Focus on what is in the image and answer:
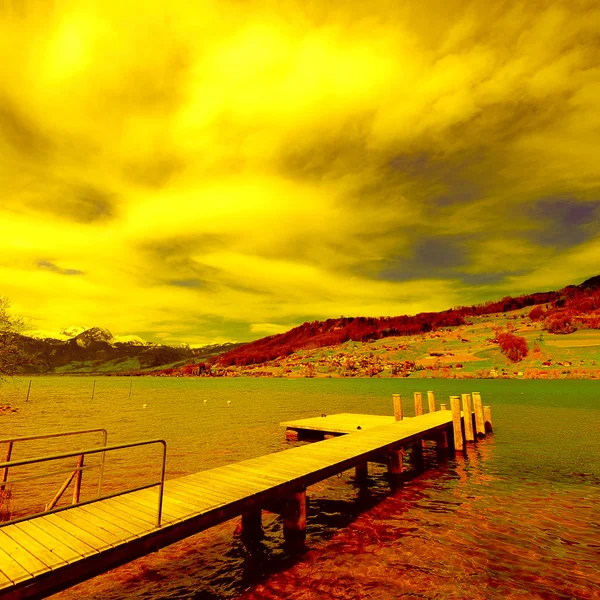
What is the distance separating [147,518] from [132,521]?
0.29 metres

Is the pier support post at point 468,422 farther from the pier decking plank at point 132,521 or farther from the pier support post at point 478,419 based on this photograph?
the pier decking plank at point 132,521

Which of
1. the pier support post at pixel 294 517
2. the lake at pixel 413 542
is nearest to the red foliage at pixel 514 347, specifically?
the lake at pixel 413 542

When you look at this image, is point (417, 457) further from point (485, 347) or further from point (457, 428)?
point (485, 347)

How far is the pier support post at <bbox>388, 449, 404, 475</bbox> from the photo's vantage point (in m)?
17.7

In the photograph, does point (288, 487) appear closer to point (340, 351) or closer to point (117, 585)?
point (117, 585)

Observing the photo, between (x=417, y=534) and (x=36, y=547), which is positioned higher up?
(x=36, y=547)

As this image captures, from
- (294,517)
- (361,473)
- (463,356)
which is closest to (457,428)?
(361,473)

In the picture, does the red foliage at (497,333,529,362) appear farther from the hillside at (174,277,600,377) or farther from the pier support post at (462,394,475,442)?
the pier support post at (462,394,475,442)

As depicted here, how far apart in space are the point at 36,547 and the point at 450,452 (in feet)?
71.0

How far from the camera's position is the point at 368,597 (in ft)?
27.8

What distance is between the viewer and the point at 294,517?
37.1 feet

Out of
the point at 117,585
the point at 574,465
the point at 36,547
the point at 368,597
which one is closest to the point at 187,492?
the point at 117,585

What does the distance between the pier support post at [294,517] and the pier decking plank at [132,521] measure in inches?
10.2

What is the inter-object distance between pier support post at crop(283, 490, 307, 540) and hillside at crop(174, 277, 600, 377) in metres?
118
